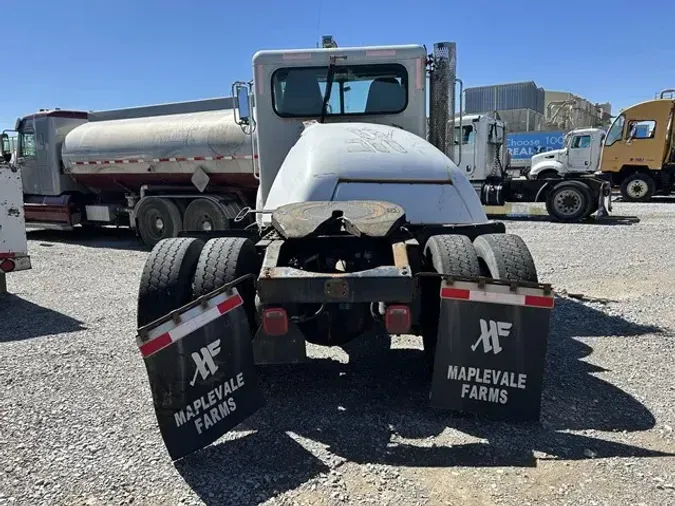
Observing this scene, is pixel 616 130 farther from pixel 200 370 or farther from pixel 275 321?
pixel 200 370

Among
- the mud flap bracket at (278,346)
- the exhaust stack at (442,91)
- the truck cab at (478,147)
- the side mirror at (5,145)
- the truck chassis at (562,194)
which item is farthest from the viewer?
the truck cab at (478,147)

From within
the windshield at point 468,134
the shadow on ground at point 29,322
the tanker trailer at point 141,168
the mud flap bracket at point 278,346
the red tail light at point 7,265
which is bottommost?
the shadow on ground at point 29,322

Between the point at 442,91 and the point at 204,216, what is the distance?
619cm

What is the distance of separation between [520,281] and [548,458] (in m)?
0.96

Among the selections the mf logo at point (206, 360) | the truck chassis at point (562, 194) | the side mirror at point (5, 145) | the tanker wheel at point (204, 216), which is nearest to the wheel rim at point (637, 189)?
the truck chassis at point (562, 194)

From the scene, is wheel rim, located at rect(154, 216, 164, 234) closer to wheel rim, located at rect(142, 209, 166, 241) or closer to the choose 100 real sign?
wheel rim, located at rect(142, 209, 166, 241)

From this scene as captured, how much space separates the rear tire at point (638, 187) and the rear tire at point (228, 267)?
61.1 feet

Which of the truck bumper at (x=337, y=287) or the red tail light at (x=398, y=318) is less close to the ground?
the truck bumper at (x=337, y=287)

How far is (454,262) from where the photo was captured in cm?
333

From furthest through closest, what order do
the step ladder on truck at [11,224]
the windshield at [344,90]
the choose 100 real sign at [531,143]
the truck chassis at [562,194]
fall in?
1. the choose 100 real sign at [531,143]
2. the truck chassis at [562,194]
3. the step ladder on truck at [11,224]
4. the windshield at [344,90]

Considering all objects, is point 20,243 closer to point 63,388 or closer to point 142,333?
point 63,388

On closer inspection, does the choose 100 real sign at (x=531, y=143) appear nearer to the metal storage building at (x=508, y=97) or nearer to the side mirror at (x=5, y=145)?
the metal storage building at (x=508, y=97)

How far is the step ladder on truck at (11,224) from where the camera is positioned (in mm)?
6691

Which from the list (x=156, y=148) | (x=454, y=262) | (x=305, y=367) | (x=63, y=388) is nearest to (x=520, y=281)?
(x=454, y=262)
